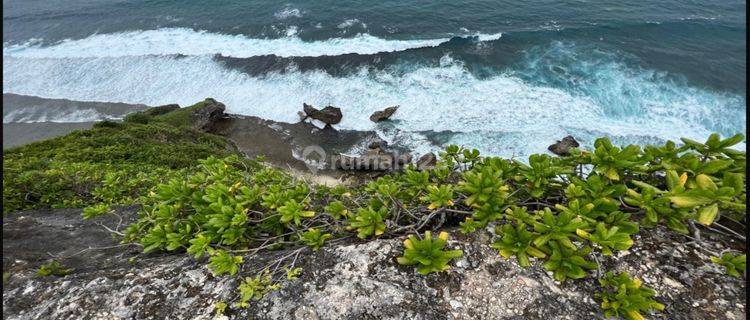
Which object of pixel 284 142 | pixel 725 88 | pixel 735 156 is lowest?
pixel 284 142

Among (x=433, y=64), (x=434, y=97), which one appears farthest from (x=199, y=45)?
(x=434, y=97)

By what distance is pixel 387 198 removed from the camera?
12.0 feet

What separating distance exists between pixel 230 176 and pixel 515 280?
11.3 ft

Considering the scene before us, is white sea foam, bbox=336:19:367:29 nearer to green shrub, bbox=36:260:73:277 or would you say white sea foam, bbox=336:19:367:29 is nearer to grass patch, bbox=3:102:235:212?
grass patch, bbox=3:102:235:212

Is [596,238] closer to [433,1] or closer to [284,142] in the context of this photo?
[284,142]

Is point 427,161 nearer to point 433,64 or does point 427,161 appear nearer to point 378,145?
point 378,145

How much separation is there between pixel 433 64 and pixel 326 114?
837cm

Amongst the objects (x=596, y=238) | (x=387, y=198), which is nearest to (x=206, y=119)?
(x=387, y=198)

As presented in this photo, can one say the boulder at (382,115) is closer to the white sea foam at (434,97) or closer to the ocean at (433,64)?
the white sea foam at (434,97)

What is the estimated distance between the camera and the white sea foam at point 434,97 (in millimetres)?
18375

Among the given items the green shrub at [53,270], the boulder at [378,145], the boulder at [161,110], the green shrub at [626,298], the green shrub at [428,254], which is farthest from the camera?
the boulder at [161,110]

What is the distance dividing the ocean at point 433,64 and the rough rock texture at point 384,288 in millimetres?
A: 15157

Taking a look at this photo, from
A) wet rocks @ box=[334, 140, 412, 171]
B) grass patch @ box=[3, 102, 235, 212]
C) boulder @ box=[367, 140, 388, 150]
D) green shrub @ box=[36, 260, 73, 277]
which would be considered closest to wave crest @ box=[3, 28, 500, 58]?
grass patch @ box=[3, 102, 235, 212]

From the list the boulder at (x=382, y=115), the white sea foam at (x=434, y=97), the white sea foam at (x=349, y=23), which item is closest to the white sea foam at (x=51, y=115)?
the white sea foam at (x=434, y=97)
